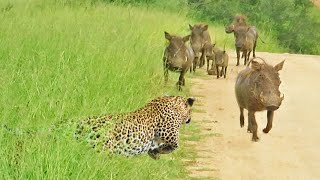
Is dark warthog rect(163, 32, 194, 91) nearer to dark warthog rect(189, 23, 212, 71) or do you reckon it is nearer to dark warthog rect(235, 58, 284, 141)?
dark warthog rect(235, 58, 284, 141)

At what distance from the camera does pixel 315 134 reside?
9.79 meters

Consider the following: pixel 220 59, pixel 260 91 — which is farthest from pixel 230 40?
pixel 260 91

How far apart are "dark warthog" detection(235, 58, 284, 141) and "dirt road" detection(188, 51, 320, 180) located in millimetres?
365

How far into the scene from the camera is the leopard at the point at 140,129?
6129 millimetres

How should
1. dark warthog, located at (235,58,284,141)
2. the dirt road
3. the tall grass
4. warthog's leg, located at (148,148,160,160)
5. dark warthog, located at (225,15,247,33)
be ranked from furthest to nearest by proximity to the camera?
dark warthog, located at (225,15,247,33) → dark warthog, located at (235,58,284,141) → the dirt road → warthog's leg, located at (148,148,160,160) → the tall grass

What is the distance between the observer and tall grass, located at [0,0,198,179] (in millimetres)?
5074

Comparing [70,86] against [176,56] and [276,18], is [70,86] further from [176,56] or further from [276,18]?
[276,18]

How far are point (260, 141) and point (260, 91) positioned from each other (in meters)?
0.74

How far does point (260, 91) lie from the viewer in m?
8.94

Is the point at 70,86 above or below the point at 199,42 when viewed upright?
above

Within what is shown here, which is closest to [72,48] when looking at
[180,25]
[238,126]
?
[238,126]

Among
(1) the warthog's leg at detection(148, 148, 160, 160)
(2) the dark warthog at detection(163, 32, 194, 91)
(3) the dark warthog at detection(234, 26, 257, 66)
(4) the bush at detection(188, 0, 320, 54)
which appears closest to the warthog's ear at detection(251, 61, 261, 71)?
(1) the warthog's leg at detection(148, 148, 160, 160)

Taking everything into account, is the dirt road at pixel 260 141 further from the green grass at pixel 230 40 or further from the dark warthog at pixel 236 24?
the green grass at pixel 230 40

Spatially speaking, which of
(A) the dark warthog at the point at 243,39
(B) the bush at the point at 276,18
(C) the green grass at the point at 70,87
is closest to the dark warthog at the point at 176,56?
(C) the green grass at the point at 70,87
